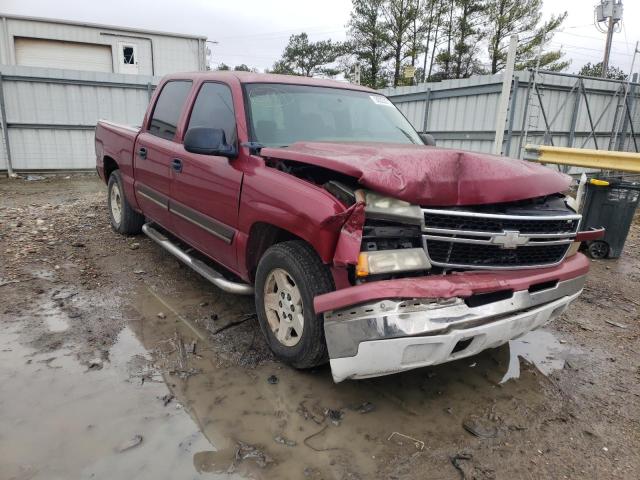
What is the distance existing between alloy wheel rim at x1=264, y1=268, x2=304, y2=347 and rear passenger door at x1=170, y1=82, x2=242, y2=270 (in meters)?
0.50

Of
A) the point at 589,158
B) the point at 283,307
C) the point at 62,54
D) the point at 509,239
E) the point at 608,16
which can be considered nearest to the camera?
the point at 509,239

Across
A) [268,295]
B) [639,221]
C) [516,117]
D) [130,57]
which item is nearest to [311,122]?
[268,295]

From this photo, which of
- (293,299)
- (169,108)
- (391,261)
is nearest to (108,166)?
(169,108)

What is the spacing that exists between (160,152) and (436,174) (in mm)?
2905

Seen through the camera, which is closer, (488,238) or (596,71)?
(488,238)

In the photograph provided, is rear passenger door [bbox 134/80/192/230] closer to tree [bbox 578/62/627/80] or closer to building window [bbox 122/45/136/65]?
building window [bbox 122/45/136/65]

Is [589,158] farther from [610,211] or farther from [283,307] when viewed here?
[283,307]

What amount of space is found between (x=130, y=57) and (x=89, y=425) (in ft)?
64.9

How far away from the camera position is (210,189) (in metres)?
3.53

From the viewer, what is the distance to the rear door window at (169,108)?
4336mm

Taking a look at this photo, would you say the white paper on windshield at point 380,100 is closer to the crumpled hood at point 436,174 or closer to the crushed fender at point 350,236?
the crumpled hood at point 436,174

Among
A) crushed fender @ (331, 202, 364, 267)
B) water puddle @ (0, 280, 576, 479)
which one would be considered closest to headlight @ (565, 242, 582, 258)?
water puddle @ (0, 280, 576, 479)

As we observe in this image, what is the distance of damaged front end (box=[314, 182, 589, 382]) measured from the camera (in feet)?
7.33

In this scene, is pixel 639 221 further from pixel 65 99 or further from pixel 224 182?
pixel 65 99
